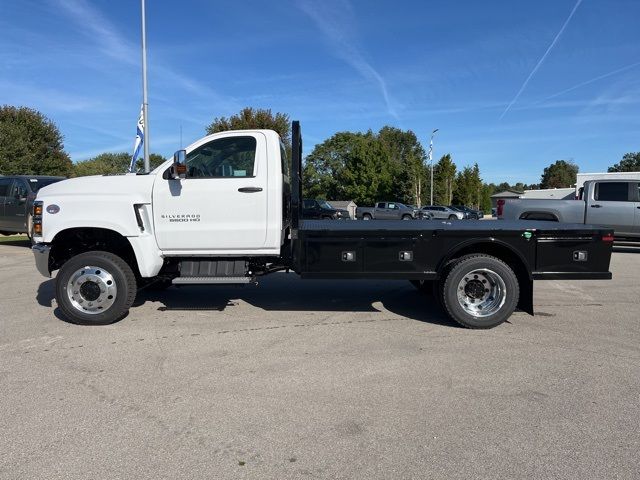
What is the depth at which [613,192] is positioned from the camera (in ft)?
44.3

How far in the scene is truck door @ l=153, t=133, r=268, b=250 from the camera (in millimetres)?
5945

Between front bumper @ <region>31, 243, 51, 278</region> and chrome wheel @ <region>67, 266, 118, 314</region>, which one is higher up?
front bumper @ <region>31, 243, 51, 278</region>

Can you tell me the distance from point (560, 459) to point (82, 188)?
5726 mm

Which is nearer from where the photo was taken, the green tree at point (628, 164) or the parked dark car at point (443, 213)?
the parked dark car at point (443, 213)

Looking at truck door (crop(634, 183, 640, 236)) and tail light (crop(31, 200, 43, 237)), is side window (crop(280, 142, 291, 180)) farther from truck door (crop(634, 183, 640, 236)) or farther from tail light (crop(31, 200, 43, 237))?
truck door (crop(634, 183, 640, 236))

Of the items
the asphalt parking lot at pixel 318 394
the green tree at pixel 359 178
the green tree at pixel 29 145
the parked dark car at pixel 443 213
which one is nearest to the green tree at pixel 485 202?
the green tree at pixel 359 178

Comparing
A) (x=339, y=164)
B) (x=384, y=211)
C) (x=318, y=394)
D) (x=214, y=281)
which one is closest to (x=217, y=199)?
(x=214, y=281)

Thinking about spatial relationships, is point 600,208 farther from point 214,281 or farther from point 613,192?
point 214,281

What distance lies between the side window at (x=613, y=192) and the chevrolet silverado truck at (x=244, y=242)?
8942 mm

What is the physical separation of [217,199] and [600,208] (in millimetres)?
11784

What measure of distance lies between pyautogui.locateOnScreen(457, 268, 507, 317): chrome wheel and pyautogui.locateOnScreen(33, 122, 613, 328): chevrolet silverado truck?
1 centimetres

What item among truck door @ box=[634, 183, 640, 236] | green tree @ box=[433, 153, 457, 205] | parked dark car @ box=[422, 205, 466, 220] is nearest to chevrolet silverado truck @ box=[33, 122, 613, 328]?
truck door @ box=[634, 183, 640, 236]

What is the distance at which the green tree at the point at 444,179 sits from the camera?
203 ft

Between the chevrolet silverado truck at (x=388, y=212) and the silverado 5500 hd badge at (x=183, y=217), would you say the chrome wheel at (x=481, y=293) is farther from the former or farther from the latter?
the chevrolet silverado truck at (x=388, y=212)
